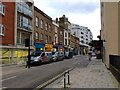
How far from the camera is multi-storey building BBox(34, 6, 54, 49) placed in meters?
44.7

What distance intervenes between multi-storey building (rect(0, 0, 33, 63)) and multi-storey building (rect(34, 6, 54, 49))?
4422 millimetres

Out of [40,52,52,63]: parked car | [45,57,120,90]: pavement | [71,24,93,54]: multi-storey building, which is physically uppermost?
[71,24,93,54]: multi-storey building

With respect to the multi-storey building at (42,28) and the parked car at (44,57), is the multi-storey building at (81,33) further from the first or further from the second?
the parked car at (44,57)


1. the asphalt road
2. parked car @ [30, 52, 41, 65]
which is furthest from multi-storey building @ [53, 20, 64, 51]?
the asphalt road

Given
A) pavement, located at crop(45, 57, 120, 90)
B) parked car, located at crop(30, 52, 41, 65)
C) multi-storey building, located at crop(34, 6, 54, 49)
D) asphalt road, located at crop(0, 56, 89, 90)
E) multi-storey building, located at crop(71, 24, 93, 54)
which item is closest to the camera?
pavement, located at crop(45, 57, 120, 90)

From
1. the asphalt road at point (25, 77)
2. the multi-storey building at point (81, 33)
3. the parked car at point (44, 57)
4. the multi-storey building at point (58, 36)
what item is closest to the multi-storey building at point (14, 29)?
the parked car at point (44, 57)

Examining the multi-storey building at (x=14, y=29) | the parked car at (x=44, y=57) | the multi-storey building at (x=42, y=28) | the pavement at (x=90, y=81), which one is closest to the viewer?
the pavement at (x=90, y=81)

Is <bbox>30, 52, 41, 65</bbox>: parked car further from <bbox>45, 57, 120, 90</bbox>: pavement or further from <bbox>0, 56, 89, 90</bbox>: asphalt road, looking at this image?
<bbox>45, 57, 120, 90</bbox>: pavement

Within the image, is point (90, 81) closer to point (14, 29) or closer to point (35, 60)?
point (35, 60)

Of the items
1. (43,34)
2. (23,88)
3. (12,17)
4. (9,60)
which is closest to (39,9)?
(43,34)

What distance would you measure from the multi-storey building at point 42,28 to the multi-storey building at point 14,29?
4422 mm

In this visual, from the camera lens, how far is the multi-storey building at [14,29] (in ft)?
102

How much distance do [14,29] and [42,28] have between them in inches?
598

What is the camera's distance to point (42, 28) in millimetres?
48750
